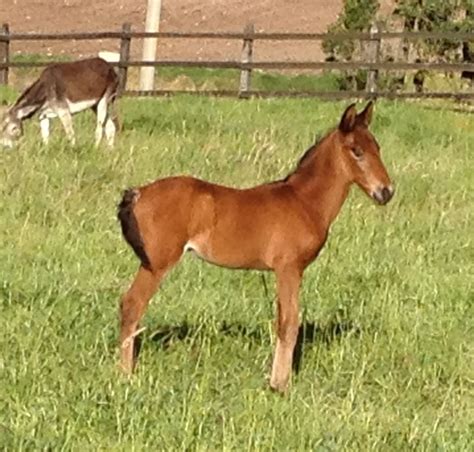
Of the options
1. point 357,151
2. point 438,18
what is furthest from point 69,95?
point 438,18

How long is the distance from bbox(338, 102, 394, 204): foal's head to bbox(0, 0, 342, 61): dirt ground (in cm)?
3328

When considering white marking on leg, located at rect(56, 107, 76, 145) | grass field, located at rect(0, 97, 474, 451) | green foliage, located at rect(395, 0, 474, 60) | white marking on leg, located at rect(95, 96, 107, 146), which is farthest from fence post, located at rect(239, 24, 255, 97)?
grass field, located at rect(0, 97, 474, 451)

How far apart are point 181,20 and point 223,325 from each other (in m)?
38.1

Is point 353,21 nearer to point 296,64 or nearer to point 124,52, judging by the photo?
point 296,64

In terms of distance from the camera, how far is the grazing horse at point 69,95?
18656mm

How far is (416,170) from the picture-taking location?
14.9 metres

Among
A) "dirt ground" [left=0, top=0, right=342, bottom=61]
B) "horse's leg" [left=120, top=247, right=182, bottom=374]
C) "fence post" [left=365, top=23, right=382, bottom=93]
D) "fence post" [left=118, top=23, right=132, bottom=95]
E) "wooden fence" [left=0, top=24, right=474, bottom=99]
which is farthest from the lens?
"dirt ground" [left=0, top=0, right=342, bottom=61]

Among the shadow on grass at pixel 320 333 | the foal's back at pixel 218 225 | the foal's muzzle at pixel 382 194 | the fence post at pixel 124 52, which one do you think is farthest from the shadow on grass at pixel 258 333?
the fence post at pixel 124 52

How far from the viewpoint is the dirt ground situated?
137 ft

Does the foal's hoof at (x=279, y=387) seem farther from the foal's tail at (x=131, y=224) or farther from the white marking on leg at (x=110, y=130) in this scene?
the white marking on leg at (x=110, y=130)

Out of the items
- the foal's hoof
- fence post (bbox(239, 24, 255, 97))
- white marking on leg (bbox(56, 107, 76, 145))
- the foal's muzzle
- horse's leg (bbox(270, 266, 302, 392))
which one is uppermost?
fence post (bbox(239, 24, 255, 97))

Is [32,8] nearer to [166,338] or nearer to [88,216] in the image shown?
[88,216]

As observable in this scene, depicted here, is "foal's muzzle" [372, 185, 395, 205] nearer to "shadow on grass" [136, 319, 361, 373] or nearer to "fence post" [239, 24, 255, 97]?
"shadow on grass" [136, 319, 361, 373]

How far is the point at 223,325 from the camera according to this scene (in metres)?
8.29
